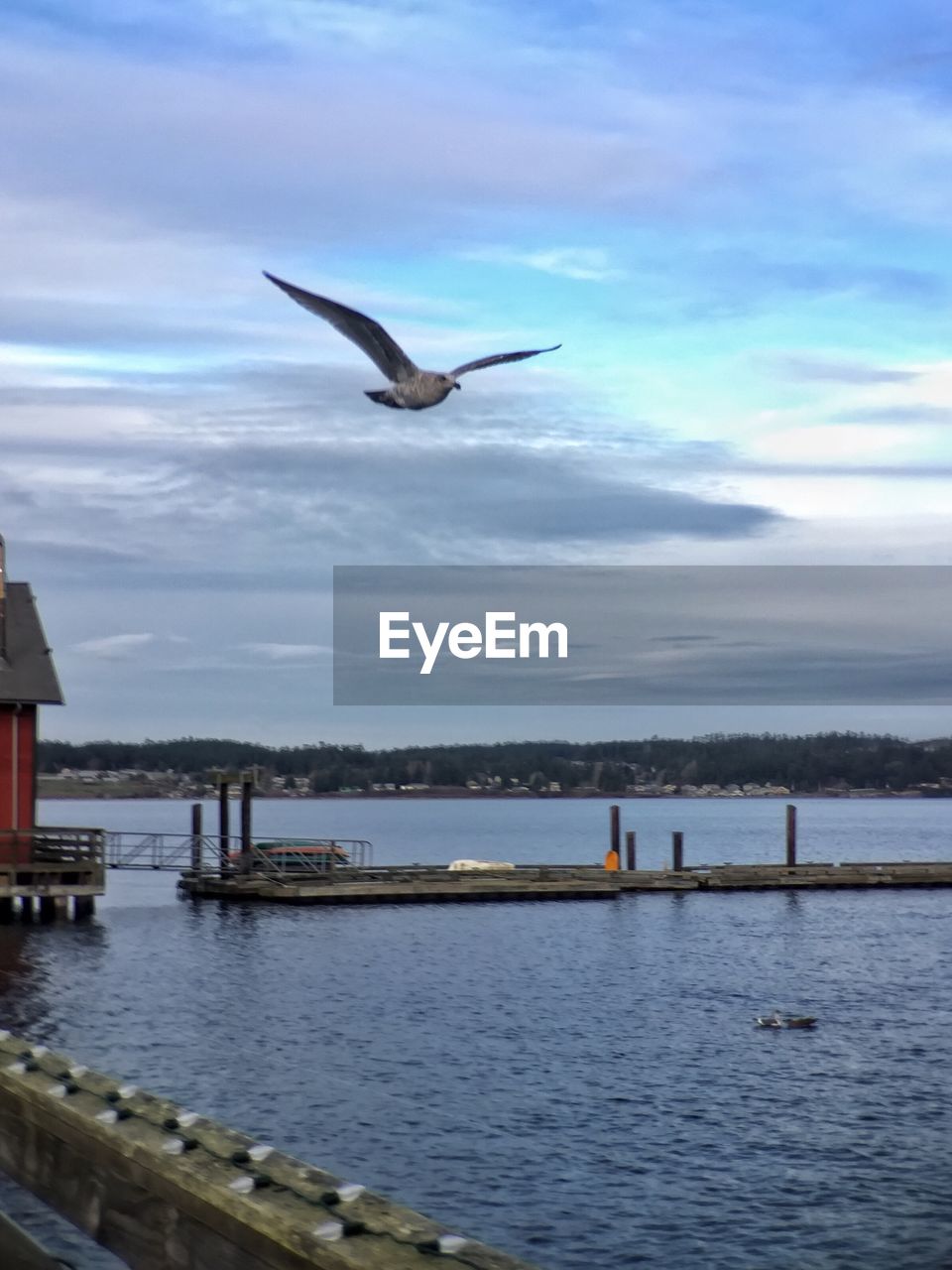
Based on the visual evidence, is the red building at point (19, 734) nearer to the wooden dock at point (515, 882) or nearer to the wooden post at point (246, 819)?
the wooden post at point (246, 819)

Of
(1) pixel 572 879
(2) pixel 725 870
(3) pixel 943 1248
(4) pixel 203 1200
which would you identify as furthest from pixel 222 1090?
(2) pixel 725 870

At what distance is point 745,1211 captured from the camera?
16.4 metres

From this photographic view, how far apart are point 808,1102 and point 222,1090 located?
26.1ft

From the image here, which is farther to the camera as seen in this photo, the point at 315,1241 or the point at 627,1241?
the point at 627,1241

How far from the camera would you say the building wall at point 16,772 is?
39406mm

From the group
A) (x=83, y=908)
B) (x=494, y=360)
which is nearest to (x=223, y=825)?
(x=83, y=908)

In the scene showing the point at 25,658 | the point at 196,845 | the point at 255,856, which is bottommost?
the point at 255,856

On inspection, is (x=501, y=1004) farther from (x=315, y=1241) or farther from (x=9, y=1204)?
(x=315, y=1241)

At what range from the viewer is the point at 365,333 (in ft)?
→ 44.7

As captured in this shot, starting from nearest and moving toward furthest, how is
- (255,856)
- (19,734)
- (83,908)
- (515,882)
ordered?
(19,734), (83,908), (255,856), (515,882)

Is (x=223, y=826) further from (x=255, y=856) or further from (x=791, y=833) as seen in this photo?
(x=791, y=833)

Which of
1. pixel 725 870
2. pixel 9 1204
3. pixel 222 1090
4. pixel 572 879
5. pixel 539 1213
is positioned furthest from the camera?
pixel 725 870

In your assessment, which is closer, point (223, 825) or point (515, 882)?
point (223, 825)

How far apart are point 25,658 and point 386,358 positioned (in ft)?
97.5
